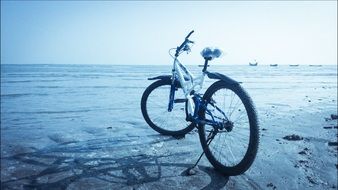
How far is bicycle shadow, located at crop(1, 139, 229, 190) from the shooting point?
3367 mm

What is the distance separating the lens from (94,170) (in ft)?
12.3

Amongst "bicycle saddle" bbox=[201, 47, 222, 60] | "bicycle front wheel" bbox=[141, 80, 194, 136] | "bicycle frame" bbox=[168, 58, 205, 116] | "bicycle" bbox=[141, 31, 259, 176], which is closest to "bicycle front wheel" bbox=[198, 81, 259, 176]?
"bicycle" bbox=[141, 31, 259, 176]

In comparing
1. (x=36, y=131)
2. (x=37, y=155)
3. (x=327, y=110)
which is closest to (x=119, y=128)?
(x=36, y=131)

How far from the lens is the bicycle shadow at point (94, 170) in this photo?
337 centimetres

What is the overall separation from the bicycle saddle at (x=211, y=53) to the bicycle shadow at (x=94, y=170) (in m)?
1.58

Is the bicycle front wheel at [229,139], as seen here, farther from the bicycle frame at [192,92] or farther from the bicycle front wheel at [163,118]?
the bicycle front wheel at [163,118]

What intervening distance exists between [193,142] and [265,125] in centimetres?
220

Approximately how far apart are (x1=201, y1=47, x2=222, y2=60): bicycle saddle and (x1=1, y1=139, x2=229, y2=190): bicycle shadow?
1585mm

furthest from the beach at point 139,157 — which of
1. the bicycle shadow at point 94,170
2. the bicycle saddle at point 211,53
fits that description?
the bicycle saddle at point 211,53

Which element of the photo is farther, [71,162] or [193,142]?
[193,142]

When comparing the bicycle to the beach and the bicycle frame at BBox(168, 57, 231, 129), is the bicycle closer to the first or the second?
the bicycle frame at BBox(168, 57, 231, 129)

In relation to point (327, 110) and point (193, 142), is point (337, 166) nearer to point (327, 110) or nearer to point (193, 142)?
point (193, 142)

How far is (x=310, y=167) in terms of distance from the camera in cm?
391

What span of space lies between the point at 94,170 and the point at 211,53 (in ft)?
7.81
